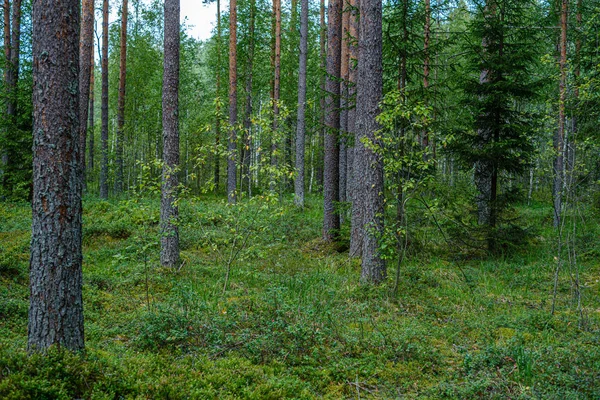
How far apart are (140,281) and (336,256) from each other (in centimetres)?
496

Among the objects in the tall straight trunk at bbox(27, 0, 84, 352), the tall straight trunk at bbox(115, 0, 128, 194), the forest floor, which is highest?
the tall straight trunk at bbox(115, 0, 128, 194)

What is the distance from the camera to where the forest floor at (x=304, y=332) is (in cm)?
391

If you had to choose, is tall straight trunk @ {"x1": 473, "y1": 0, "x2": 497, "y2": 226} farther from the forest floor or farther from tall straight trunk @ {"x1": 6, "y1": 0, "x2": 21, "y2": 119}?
tall straight trunk @ {"x1": 6, "y1": 0, "x2": 21, "y2": 119}

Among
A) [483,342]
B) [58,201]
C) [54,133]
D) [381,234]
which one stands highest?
[54,133]

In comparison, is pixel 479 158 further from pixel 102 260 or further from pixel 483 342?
pixel 102 260

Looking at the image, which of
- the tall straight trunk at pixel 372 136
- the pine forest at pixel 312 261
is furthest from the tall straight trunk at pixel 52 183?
the tall straight trunk at pixel 372 136

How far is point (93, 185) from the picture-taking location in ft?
90.4

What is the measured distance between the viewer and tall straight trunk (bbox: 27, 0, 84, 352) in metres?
3.55

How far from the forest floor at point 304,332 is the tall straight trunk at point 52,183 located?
338mm

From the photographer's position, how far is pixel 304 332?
17.0 ft

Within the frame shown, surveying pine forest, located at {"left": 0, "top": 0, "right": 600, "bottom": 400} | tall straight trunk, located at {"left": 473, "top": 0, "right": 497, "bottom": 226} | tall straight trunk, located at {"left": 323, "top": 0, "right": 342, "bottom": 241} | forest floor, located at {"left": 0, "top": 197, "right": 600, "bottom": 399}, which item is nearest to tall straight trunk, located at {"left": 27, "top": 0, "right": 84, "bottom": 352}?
pine forest, located at {"left": 0, "top": 0, "right": 600, "bottom": 400}

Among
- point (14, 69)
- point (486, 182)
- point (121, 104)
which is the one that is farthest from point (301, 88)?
point (14, 69)

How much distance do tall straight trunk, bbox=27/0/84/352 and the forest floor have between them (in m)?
0.34

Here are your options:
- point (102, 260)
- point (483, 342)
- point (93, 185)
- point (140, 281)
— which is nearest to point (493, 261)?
point (483, 342)
